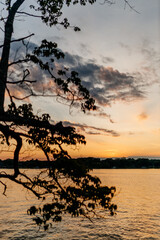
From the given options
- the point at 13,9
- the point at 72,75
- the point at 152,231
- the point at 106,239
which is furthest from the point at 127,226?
the point at 13,9

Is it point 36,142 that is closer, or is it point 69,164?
point 69,164

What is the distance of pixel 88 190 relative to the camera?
347 inches

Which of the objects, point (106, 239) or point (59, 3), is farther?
point (106, 239)

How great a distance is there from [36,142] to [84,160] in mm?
2230

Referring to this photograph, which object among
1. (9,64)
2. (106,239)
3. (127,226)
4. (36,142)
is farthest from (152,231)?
(9,64)

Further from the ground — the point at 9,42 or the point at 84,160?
the point at 9,42

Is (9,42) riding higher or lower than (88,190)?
higher

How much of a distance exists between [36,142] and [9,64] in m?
3.45

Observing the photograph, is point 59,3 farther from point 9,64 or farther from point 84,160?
point 84,160

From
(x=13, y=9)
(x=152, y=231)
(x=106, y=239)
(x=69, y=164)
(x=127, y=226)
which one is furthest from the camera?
(x=127, y=226)

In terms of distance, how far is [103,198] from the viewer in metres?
8.73

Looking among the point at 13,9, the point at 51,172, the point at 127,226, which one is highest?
the point at 13,9

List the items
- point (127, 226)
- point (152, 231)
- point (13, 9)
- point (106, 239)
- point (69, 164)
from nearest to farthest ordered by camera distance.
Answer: point (69, 164) < point (13, 9) < point (106, 239) < point (152, 231) < point (127, 226)

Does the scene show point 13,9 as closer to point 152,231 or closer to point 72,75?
point 72,75
